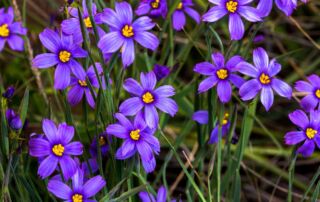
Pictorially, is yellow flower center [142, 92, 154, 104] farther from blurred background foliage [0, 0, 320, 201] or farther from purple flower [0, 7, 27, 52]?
purple flower [0, 7, 27, 52]

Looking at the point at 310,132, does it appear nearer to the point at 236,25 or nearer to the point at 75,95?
the point at 236,25

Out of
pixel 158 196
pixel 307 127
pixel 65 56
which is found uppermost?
pixel 65 56

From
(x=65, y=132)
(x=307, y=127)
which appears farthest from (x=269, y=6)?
(x=65, y=132)

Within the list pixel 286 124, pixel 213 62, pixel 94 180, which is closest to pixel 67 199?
pixel 94 180

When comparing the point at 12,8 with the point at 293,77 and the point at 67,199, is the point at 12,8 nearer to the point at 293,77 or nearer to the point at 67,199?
the point at 67,199

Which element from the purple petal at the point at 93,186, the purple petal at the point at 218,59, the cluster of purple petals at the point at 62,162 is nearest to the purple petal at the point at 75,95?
the cluster of purple petals at the point at 62,162
